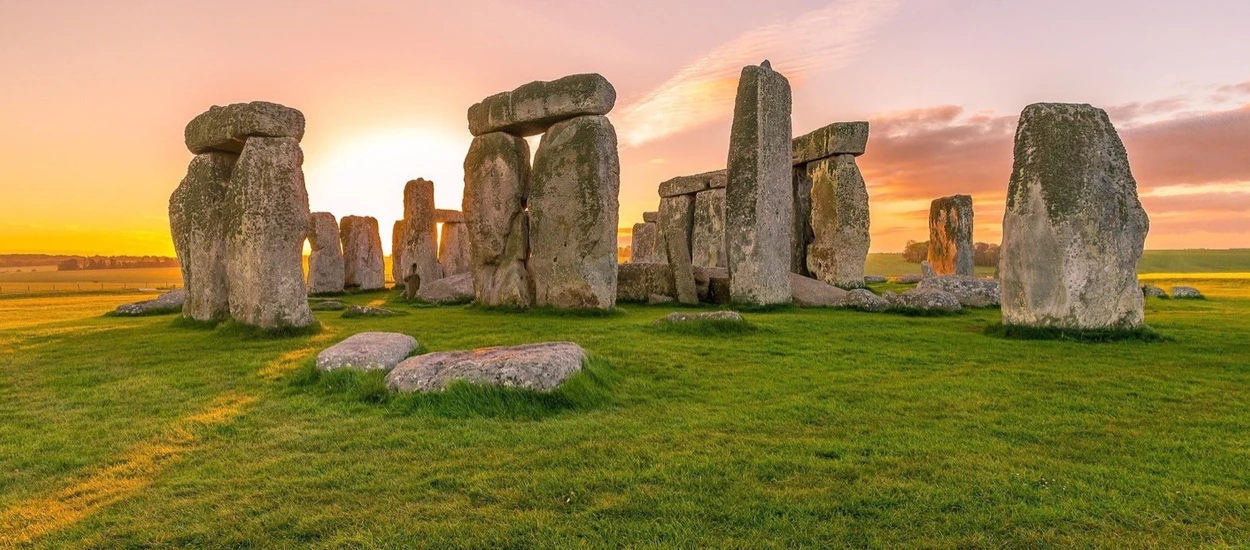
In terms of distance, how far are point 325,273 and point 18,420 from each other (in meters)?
15.4

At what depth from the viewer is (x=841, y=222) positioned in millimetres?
17375

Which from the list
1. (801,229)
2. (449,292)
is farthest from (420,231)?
(801,229)

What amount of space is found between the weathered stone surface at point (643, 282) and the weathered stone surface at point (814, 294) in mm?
2672

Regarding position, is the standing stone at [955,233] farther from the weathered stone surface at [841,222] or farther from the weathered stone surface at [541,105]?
the weathered stone surface at [541,105]

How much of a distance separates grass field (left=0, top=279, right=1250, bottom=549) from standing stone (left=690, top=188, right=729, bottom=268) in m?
15.2

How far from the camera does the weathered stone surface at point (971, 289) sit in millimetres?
13281

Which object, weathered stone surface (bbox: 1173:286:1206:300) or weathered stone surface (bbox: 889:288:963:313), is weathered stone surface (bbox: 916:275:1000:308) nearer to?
weathered stone surface (bbox: 889:288:963:313)

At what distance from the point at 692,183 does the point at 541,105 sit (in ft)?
38.8

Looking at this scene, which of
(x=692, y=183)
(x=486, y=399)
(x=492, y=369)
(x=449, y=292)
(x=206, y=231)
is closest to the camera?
(x=486, y=399)

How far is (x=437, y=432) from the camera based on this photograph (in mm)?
4449

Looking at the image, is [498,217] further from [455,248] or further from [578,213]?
[455,248]

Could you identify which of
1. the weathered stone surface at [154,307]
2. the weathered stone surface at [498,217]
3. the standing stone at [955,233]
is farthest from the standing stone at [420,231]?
the standing stone at [955,233]

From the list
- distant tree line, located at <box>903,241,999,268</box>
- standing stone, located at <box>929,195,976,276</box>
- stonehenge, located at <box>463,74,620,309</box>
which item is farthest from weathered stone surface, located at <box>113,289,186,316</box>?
distant tree line, located at <box>903,241,999,268</box>

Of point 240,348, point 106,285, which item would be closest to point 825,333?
point 240,348
